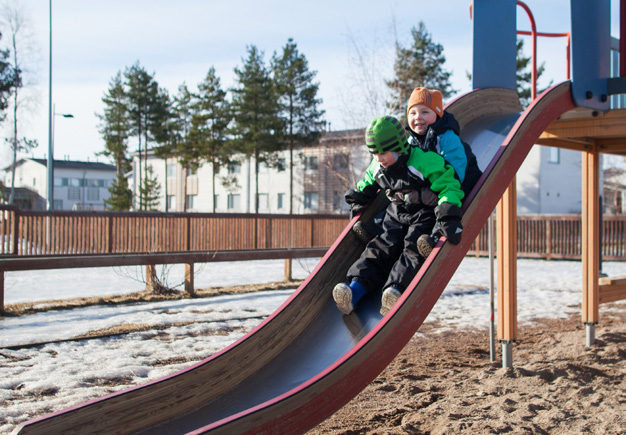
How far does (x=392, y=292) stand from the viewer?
141 inches

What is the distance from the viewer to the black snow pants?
12.4ft

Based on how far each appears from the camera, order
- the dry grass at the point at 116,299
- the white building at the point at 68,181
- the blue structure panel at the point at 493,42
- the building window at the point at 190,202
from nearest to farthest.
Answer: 1. the blue structure panel at the point at 493,42
2. the dry grass at the point at 116,299
3. the building window at the point at 190,202
4. the white building at the point at 68,181

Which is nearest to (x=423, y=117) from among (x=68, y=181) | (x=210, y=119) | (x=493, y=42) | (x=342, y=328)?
(x=342, y=328)

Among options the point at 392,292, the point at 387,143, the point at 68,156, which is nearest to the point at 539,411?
the point at 392,292

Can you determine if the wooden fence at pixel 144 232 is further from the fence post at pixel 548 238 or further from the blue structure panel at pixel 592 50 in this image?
the fence post at pixel 548 238

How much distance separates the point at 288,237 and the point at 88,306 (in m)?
5.75

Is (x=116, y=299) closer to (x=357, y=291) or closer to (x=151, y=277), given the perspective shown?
(x=151, y=277)

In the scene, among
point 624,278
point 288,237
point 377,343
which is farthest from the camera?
point 288,237

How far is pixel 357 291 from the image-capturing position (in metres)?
3.83

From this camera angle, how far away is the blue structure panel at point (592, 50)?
542 cm

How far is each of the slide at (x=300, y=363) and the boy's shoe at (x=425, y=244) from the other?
100 millimetres

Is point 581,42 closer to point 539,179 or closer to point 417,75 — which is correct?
point 417,75

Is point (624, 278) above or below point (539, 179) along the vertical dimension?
below

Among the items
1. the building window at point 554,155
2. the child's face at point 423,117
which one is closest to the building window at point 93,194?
the building window at point 554,155
